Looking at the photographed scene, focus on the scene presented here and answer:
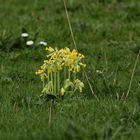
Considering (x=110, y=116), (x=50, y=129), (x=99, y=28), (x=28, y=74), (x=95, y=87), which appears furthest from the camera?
(x=99, y=28)

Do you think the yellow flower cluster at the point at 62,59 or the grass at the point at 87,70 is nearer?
the grass at the point at 87,70

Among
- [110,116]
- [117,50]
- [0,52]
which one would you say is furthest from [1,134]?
[117,50]

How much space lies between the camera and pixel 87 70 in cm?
634

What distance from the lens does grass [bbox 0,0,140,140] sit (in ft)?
13.7

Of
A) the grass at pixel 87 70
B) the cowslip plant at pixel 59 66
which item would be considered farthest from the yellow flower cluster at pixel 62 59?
the grass at pixel 87 70

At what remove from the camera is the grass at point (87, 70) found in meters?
4.18

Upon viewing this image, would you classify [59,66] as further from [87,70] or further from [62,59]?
[87,70]

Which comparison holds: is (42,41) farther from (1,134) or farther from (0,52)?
(1,134)

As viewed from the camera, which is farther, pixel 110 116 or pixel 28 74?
pixel 28 74

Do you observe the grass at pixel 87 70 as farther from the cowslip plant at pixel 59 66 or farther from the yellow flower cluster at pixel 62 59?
the yellow flower cluster at pixel 62 59

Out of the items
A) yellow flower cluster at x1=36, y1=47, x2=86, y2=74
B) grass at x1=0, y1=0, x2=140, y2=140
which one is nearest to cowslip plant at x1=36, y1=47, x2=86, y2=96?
yellow flower cluster at x1=36, y1=47, x2=86, y2=74

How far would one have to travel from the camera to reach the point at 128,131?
159 inches

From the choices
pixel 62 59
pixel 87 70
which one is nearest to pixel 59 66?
pixel 62 59

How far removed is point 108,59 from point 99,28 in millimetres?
1449
